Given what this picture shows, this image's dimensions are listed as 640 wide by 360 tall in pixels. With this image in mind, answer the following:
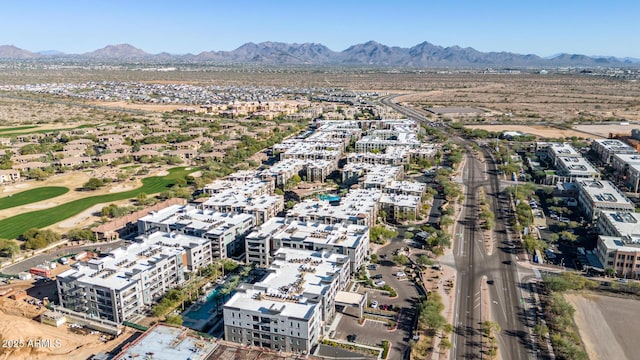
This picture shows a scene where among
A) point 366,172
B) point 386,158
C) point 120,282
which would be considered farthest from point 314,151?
point 120,282

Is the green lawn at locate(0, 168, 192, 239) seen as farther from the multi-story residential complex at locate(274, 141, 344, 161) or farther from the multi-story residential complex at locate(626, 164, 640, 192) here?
the multi-story residential complex at locate(626, 164, 640, 192)

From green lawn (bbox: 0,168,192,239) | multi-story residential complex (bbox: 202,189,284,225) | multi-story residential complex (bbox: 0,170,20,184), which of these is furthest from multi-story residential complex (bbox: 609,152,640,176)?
multi-story residential complex (bbox: 0,170,20,184)

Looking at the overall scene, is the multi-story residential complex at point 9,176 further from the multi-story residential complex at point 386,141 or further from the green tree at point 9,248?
the multi-story residential complex at point 386,141

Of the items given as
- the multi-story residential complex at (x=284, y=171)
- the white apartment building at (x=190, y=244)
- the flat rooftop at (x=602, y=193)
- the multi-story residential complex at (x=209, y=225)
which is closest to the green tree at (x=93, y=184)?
the multi-story residential complex at (x=209, y=225)

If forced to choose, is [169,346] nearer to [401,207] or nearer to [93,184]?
[401,207]

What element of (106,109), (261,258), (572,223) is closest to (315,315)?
(261,258)

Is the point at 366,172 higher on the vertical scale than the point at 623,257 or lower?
higher
